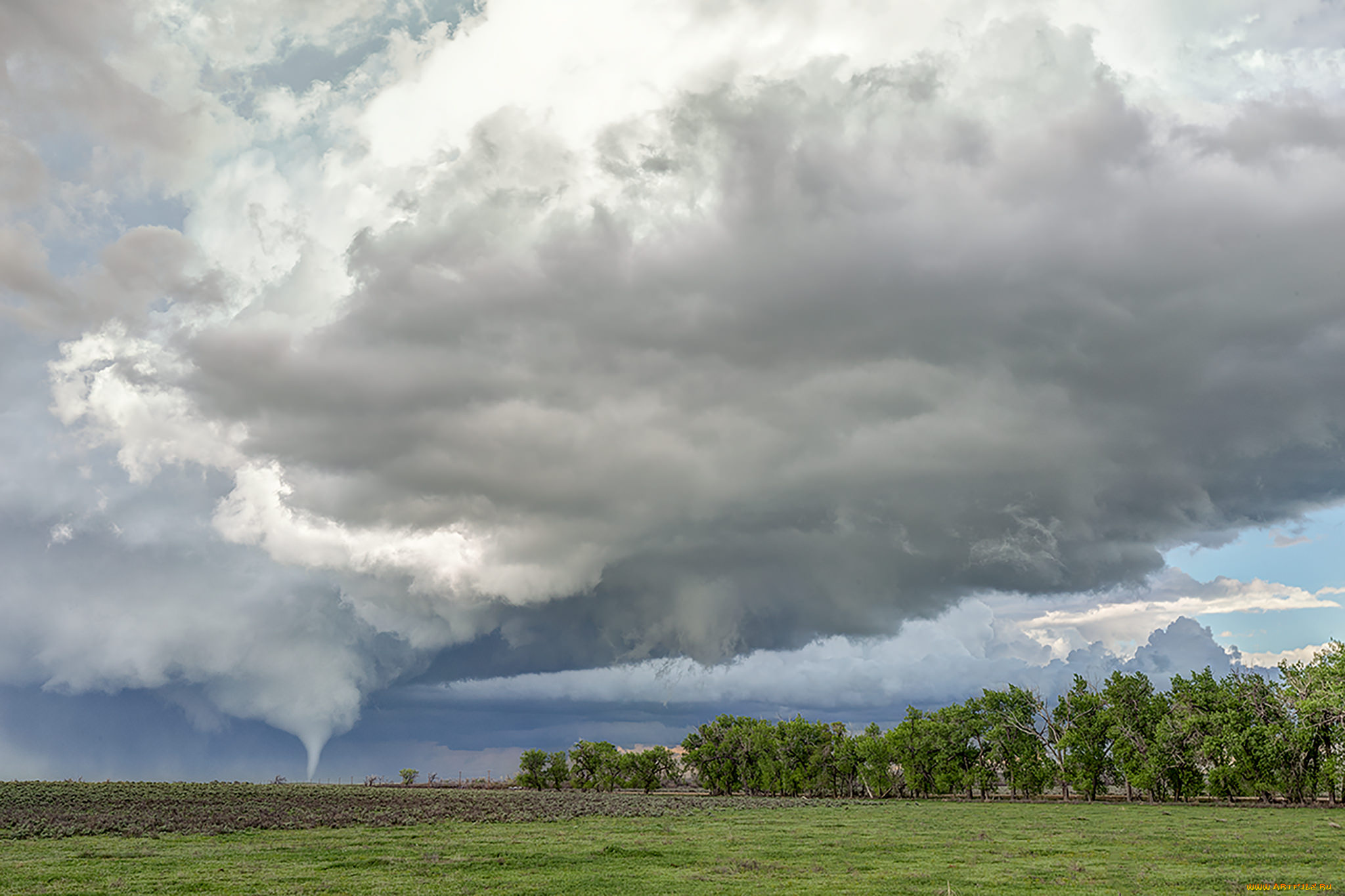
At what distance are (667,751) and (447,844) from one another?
134667 mm

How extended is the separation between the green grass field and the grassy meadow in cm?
19

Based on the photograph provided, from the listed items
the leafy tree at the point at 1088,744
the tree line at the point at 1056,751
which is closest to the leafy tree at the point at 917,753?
the tree line at the point at 1056,751

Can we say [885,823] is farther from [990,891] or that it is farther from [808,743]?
[808,743]

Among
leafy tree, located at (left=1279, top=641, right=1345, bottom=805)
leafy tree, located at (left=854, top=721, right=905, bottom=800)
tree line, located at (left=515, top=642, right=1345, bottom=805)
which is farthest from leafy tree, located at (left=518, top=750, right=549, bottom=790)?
leafy tree, located at (left=1279, top=641, right=1345, bottom=805)

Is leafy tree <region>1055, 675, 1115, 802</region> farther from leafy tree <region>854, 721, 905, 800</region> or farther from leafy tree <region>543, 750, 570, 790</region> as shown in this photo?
leafy tree <region>543, 750, 570, 790</region>

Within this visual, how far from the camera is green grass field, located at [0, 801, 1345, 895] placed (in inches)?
1446

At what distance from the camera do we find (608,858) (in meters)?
47.2

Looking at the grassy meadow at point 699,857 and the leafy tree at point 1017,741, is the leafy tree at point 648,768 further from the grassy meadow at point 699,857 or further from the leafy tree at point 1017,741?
the grassy meadow at point 699,857

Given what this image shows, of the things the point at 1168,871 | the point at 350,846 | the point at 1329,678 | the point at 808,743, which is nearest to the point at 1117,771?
the point at 1329,678

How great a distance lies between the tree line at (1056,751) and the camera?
96062 millimetres

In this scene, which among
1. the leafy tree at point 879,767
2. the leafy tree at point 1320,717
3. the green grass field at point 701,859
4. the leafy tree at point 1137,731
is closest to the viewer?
the green grass field at point 701,859

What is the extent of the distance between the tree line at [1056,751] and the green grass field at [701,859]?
2552 cm

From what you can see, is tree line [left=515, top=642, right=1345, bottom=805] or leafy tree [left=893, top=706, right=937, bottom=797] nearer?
tree line [left=515, top=642, right=1345, bottom=805]

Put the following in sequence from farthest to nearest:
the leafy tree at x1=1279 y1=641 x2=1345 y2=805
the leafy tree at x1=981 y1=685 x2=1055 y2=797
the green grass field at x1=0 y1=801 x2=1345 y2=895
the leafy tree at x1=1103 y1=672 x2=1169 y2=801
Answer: the leafy tree at x1=981 y1=685 x2=1055 y2=797 → the leafy tree at x1=1103 y1=672 x2=1169 y2=801 → the leafy tree at x1=1279 y1=641 x2=1345 y2=805 → the green grass field at x1=0 y1=801 x2=1345 y2=895
